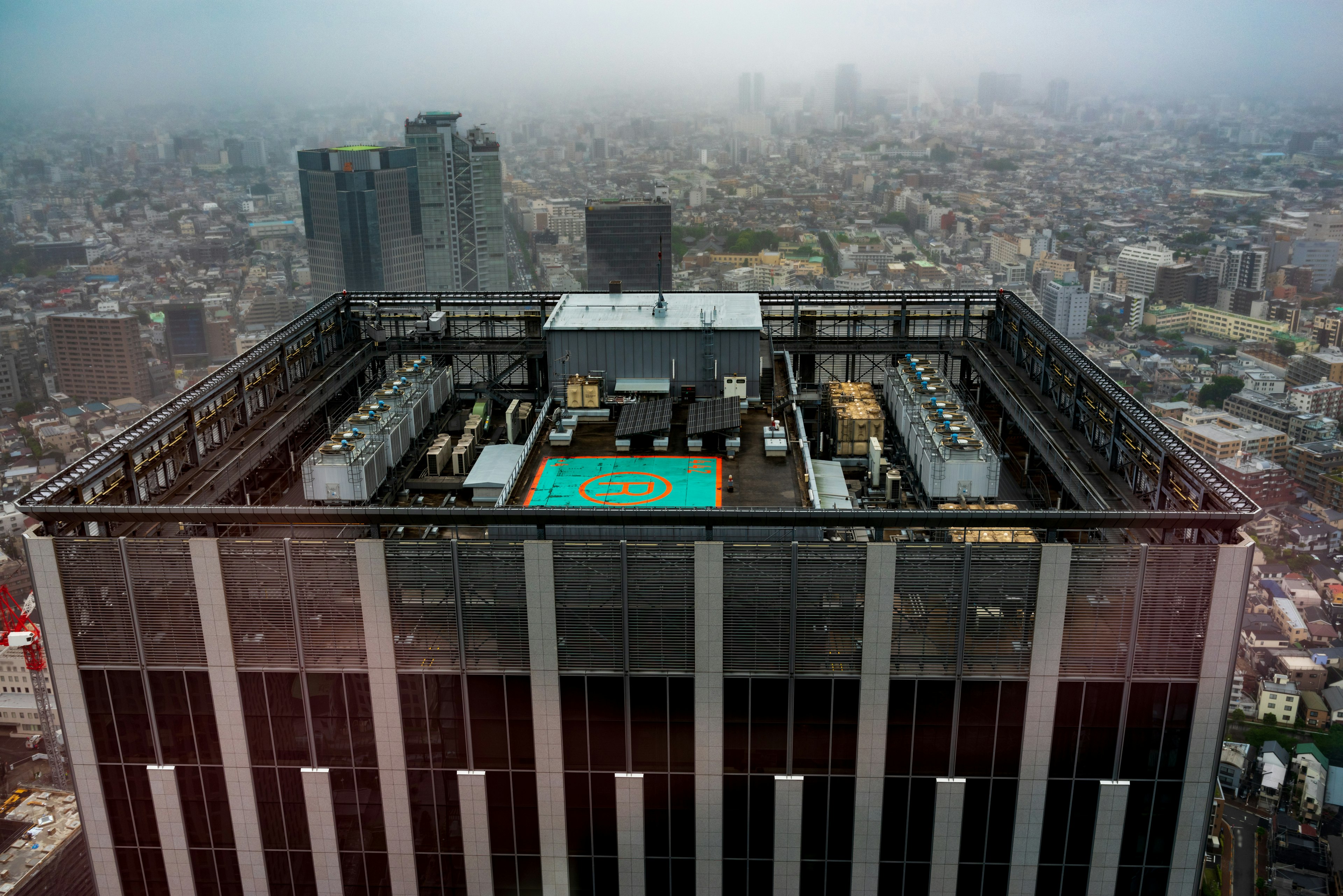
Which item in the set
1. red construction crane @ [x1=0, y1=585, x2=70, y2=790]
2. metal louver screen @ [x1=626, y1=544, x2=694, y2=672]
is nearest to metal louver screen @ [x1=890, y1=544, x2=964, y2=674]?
metal louver screen @ [x1=626, y1=544, x2=694, y2=672]

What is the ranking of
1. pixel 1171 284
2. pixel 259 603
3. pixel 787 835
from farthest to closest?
pixel 1171 284
pixel 787 835
pixel 259 603

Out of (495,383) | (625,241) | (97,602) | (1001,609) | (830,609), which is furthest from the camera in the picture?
(625,241)

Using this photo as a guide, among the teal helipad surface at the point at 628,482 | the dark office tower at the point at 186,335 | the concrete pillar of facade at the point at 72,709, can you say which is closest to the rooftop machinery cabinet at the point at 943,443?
the teal helipad surface at the point at 628,482

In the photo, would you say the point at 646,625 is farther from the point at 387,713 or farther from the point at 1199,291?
the point at 1199,291

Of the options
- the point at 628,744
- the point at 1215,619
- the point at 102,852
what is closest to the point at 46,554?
the point at 102,852

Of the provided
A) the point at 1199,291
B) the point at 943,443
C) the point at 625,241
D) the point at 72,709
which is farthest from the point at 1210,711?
the point at 1199,291

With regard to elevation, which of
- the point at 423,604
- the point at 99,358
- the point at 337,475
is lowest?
the point at 99,358

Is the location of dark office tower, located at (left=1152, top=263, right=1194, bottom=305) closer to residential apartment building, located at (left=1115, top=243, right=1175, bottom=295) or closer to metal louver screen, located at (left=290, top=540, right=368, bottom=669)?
residential apartment building, located at (left=1115, top=243, right=1175, bottom=295)

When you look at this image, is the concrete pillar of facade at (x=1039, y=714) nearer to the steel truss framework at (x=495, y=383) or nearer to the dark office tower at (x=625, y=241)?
the steel truss framework at (x=495, y=383)
